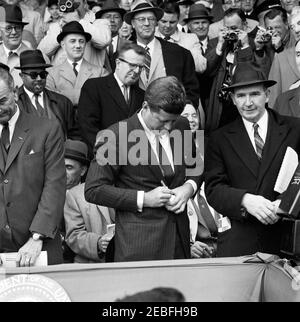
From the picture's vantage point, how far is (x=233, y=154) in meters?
6.86

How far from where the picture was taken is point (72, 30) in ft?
33.2

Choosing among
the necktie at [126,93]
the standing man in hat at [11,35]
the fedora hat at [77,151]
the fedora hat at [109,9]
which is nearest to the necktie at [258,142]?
the necktie at [126,93]

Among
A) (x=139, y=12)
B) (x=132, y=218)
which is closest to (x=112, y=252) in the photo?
(x=132, y=218)

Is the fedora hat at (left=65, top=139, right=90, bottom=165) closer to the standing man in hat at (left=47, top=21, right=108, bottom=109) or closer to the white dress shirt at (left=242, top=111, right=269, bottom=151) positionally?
the standing man in hat at (left=47, top=21, right=108, bottom=109)

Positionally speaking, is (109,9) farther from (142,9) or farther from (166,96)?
(166,96)

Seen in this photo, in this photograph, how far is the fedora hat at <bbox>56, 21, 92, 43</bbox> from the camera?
398 inches

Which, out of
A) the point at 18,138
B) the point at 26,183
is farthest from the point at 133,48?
the point at 26,183

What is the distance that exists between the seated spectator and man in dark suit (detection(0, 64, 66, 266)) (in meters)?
3.78

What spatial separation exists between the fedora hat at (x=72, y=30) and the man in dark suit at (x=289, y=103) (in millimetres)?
2426

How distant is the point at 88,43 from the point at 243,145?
13.3 feet

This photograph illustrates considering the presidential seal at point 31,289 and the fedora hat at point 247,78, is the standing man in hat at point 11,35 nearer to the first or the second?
the fedora hat at point 247,78

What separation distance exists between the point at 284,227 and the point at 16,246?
1822 mm

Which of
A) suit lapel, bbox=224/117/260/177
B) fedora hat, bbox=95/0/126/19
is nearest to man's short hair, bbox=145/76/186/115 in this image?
suit lapel, bbox=224/117/260/177
